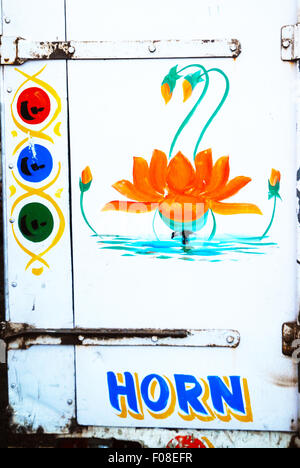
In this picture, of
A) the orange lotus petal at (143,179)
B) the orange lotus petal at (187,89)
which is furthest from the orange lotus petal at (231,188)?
the orange lotus petal at (187,89)

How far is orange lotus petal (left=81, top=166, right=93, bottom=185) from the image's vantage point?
6.25 feet

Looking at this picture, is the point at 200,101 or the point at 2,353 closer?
the point at 200,101

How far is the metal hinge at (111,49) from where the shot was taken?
6.00 feet

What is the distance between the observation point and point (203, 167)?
1.86m

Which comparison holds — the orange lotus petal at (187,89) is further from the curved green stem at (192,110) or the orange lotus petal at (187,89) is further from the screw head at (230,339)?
the screw head at (230,339)

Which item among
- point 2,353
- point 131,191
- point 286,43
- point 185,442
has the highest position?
point 286,43

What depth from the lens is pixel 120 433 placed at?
76.8 inches

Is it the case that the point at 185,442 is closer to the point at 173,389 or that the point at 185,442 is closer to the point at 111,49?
the point at 173,389

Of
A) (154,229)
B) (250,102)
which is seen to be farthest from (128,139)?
(250,102)

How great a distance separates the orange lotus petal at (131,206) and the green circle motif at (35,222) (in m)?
0.23

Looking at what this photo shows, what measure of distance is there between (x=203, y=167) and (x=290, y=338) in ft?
2.29

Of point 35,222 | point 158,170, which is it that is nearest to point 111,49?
point 158,170

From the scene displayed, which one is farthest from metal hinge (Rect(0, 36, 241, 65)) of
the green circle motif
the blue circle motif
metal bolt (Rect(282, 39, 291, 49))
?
the green circle motif

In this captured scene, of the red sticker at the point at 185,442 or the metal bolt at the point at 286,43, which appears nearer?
the metal bolt at the point at 286,43
